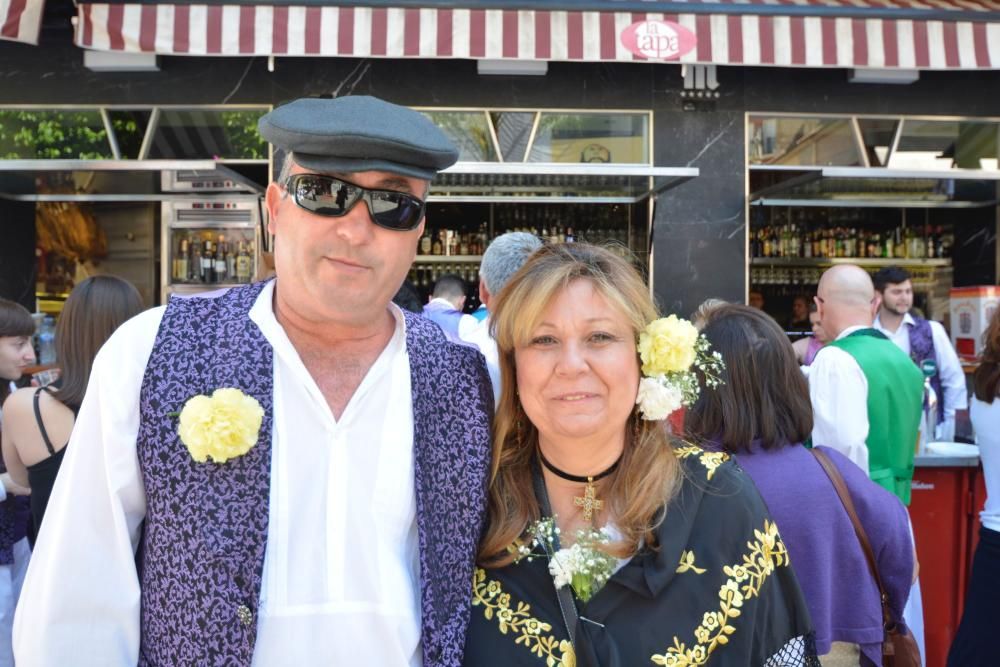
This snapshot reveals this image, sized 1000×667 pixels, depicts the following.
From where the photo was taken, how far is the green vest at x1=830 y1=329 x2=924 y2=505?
12.4 feet

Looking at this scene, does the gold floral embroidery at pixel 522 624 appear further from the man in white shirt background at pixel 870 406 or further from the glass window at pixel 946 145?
the glass window at pixel 946 145

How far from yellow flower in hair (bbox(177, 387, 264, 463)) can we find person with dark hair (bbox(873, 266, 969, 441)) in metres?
5.77

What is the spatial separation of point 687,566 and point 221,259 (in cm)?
658

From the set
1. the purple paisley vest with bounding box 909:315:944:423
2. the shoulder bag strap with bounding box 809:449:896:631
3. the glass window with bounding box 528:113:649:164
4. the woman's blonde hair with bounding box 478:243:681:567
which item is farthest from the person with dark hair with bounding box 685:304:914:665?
the glass window with bounding box 528:113:649:164

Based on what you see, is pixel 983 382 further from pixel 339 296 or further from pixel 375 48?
pixel 375 48

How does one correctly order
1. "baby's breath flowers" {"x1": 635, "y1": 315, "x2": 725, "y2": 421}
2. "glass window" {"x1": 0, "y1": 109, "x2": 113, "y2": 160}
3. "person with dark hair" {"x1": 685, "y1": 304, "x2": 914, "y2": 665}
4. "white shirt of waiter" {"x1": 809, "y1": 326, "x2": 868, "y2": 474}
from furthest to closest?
1. "glass window" {"x1": 0, "y1": 109, "x2": 113, "y2": 160}
2. "white shirt of waiter" {"x1": 809, "y1": 326, "x2": 868, "y2": 474}
3. "person with dark hair" {"x1": 685, "y1": 304, "x2": 914, "y2": 665}
4. "baby's breath flowers" {"x1": 635, "y1": 315, "x2": 725, "y2": 421}

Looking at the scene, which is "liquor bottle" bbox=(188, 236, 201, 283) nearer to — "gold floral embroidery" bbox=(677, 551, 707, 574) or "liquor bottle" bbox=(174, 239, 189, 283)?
"liquor bottle" bbox=(174, 239, 189, 283)

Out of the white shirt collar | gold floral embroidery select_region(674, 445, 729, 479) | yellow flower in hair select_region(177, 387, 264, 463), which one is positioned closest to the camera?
yellow flower in hair select_region(177, 387, 264, 463)

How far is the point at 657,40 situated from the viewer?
5.95 meters

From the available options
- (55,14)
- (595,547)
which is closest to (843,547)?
(595,547)

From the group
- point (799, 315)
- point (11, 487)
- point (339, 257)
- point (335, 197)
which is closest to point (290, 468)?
point (339, 257)

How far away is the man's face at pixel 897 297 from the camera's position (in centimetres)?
623

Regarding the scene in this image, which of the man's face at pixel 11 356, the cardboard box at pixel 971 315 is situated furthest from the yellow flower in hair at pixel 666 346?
the cardboard box at pixel 971 315

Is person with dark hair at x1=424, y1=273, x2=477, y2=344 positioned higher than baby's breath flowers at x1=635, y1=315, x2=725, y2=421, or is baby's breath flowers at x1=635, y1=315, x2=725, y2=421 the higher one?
person with dark hair at x1=424, y1=273, x2=477, y2=344
